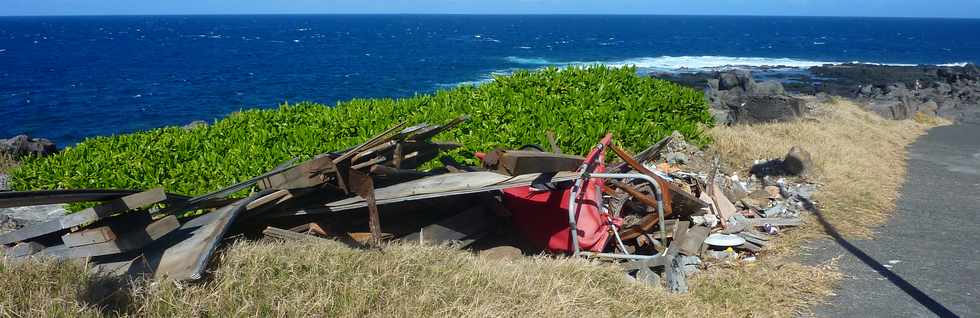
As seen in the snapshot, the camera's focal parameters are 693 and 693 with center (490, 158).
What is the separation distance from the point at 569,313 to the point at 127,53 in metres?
83.1

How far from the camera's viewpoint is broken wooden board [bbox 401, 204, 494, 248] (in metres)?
6.23

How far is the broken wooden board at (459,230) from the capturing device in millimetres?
6234

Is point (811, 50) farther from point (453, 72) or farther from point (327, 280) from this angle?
point (327, 280)

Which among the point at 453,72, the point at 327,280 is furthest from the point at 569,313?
the point at 453,72

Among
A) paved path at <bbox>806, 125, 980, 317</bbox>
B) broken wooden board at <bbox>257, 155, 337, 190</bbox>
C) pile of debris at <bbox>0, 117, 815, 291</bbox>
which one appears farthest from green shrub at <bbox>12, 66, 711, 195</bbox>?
paved path at <bbox>806, 125, 980, 317</bbox>

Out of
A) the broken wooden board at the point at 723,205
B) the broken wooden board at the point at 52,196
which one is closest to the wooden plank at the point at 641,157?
the broken wooden board at the point at 723,205

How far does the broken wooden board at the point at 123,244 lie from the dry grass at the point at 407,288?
13.0 inches

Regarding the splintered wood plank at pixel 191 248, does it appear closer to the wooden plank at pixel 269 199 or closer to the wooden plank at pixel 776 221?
the wooden plank at pixel 269 199

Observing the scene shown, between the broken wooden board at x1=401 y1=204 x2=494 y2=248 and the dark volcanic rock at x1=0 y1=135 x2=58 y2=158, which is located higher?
the broken wooden board at x1=401 y1=204 x2=494 y2=248

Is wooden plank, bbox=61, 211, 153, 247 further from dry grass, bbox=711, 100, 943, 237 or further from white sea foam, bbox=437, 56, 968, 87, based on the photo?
white sea foam, bbox=437, 56, 968, 87

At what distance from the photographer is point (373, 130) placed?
9.13 m

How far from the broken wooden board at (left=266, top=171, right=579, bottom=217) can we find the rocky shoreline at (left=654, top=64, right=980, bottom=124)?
33.8 feet

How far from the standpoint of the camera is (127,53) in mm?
76250

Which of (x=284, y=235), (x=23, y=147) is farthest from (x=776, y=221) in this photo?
(x=23, y=147)
